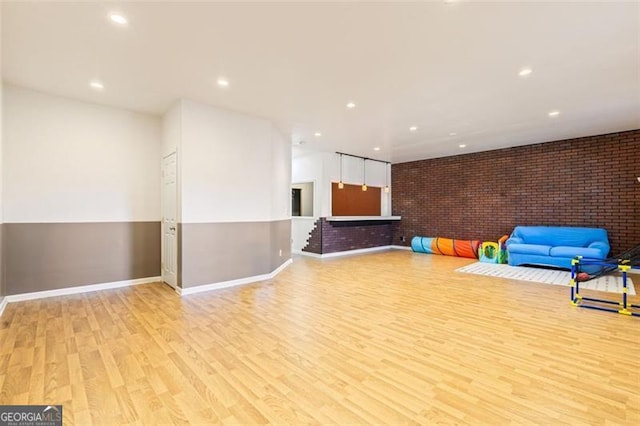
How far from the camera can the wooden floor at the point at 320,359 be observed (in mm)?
1875

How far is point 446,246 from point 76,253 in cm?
832

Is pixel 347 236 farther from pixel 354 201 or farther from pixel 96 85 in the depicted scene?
pixel 96 85

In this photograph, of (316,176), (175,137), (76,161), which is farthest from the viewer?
(316,176)

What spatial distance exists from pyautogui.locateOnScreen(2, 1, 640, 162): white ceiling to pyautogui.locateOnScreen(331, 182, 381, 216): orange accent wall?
357 cm

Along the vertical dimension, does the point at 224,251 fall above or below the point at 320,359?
above

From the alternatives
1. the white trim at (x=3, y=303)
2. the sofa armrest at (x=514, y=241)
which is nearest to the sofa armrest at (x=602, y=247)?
the sofa armrest at (x=514, y=241)

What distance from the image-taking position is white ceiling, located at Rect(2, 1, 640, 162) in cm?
249

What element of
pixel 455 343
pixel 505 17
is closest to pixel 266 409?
pixel 455 343

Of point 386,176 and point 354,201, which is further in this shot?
point 386,176

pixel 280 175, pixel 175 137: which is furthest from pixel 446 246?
pixel 175 137

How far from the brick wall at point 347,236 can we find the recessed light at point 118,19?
6.07 metres

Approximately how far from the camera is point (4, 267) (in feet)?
12.9

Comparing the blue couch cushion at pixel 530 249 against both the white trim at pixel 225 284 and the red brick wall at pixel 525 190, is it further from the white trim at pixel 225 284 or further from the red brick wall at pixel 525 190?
the white trim at pixel 225 284

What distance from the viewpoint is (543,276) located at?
224 inches
